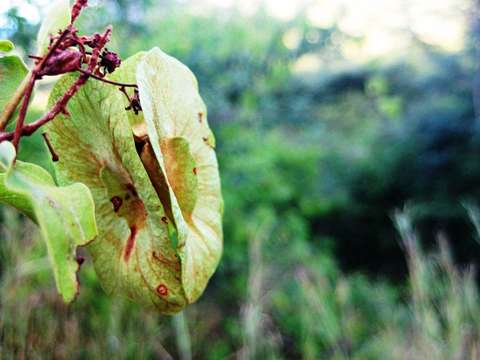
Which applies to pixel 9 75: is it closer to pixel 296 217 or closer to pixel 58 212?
pixel 58 212

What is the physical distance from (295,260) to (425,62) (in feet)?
12.3

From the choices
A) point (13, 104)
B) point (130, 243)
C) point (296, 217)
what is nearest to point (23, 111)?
point (13, 104)

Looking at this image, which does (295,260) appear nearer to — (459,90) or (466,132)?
(466,132)

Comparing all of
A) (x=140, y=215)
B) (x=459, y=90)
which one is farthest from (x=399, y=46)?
(x=140, y=215)

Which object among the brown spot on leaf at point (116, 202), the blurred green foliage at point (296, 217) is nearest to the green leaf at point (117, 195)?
the brown spot on leaf at point (116, 202)

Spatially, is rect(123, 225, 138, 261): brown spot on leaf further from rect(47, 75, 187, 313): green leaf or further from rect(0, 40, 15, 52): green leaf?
rect(0, 40, 15, 52): green leaf

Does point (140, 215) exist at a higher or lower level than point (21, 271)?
higher

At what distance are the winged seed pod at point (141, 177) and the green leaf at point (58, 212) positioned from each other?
0.19ft

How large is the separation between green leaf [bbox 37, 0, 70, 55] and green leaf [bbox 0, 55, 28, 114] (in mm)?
16

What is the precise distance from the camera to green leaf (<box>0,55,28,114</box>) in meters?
0.31

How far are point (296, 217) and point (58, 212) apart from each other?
3.24 meters

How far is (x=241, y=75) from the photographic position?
3.01 m

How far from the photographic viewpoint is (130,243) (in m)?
0.35

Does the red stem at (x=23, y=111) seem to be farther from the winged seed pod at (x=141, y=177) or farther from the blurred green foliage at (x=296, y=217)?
the blurred green foliage at (x=296, y=217)
